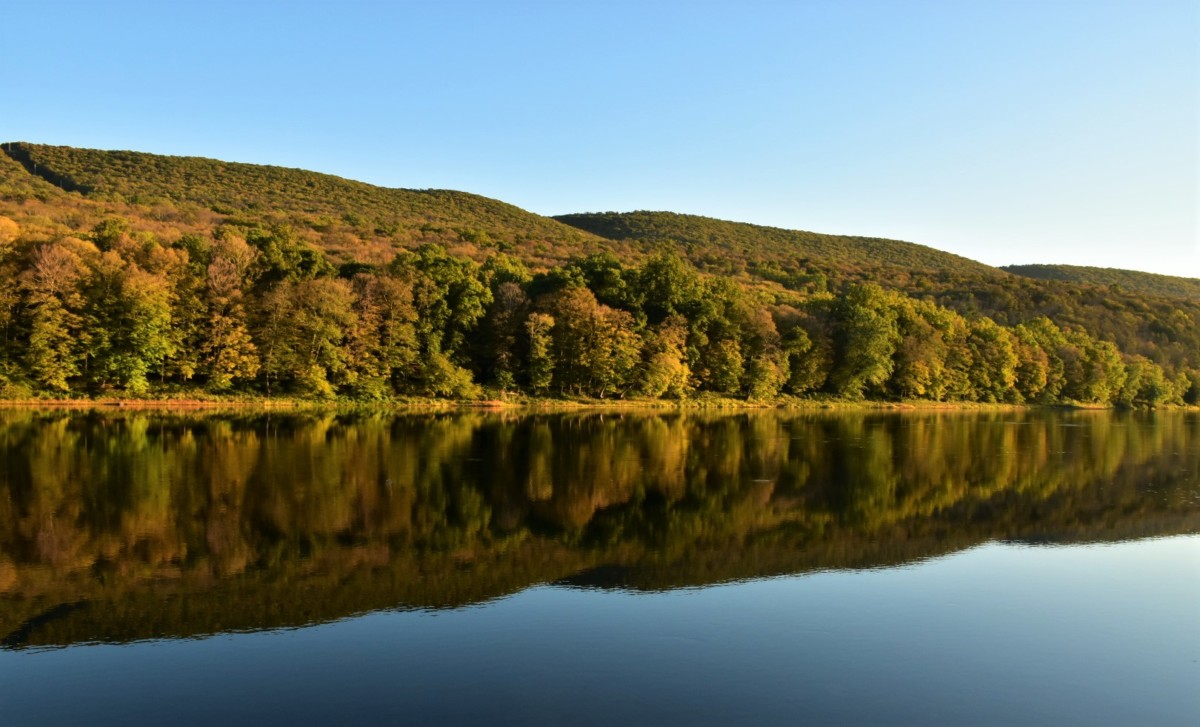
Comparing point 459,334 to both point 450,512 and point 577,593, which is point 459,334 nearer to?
point 450,512

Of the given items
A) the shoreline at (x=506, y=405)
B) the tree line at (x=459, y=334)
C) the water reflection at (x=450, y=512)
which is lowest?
the shoreline at (x=506, y=405)

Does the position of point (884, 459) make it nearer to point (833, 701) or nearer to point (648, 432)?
point (648, 432)

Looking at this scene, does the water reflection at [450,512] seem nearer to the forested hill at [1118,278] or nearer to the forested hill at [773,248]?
the forested hill at [773,248]

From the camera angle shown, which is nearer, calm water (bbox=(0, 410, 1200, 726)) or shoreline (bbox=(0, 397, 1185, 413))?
calm water (bbox=(0, 410, 1200, 726))

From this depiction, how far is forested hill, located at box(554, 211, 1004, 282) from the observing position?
138750 millimetres

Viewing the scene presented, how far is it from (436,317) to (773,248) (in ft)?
362

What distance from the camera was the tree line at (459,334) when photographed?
48.5m

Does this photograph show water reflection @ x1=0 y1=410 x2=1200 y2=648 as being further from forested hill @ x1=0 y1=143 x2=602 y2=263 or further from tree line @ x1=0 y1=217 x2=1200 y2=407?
forested hill @ x1=0 y1=143 x2=602 y2=263

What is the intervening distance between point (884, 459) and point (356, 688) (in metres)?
26.8

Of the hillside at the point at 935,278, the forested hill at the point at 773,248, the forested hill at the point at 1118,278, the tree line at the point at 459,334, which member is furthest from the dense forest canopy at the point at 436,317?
the forested hill at the point at 1118,278

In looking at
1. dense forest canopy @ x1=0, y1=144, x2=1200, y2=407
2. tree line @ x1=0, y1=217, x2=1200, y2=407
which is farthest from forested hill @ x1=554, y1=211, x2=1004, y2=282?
tree line @ x1=0, y1=217, x2=1200, y2=407

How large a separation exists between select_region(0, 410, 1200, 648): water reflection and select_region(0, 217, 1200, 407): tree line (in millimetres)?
13032

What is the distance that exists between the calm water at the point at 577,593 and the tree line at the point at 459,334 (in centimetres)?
2581

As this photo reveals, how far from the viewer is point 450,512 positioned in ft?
60.8
